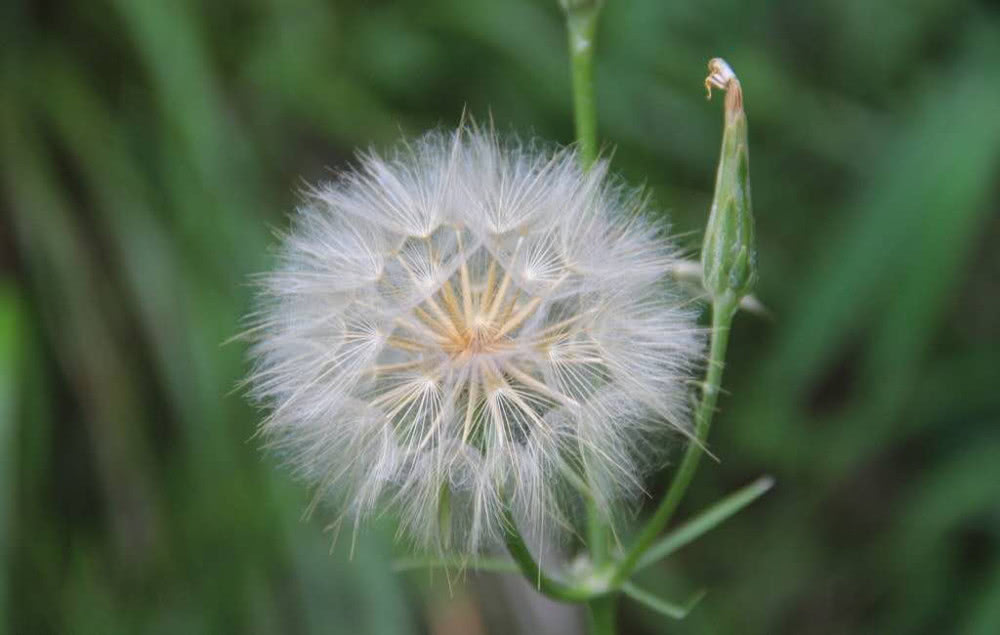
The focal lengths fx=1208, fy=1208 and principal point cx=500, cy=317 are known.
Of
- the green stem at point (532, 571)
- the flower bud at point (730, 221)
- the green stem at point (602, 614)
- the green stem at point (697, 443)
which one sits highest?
the flower bud at point (730, 221)

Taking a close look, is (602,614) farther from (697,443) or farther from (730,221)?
(730,221)

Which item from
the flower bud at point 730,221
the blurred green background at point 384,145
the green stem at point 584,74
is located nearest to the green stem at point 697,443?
the flower bud at point 730,221

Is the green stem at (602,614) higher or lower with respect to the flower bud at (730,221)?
lower

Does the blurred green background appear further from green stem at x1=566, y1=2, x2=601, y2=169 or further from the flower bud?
the flower bud

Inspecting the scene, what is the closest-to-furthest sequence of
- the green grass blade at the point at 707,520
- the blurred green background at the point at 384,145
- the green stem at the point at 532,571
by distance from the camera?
the green stem at the point at 532,571 → the green grass blade at the point at 707,520 → the blurred green background at the point at 384,145

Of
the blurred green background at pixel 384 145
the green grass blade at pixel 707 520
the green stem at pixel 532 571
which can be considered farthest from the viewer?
the blurred green background at pixel 384 145

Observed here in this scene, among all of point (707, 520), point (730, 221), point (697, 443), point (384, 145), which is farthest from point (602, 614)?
point (384, 145)

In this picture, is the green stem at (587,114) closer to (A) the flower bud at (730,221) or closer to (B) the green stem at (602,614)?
(B) the green stem at (602,614)
